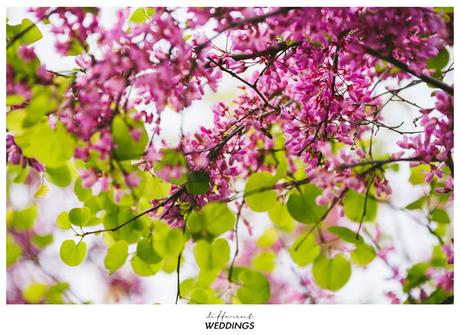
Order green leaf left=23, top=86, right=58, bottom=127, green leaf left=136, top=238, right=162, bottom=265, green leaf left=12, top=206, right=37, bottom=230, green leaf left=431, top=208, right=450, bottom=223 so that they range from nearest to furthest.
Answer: green leaf left=23, top=86, right=58, bottom=127
green leaf left=136, top=238, right=162, bottom=265
green leaf left=431, top=208, right=450, bottom=223
green leaf left=12, top=206, right=37, bottom=230

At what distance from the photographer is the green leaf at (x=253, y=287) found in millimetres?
693

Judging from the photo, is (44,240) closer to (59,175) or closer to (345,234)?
(59,175)

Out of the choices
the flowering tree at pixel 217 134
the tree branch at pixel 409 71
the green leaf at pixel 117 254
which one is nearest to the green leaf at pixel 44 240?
the flowering tree at pixel 217 134

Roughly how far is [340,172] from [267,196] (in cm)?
11

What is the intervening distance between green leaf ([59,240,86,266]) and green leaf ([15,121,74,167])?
0.20m

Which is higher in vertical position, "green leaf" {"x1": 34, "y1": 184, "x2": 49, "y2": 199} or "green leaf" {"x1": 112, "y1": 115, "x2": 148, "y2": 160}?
"green leaf" {"x1": 34, "y1": 184, "x2": 49, "y2": 199}

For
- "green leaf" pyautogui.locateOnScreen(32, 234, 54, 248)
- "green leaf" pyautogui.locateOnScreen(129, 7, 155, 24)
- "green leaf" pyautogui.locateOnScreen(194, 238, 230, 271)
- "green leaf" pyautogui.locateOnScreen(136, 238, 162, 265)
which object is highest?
"green leaf" pyautogui.locateOnScreen(129, 7, 155, 24)

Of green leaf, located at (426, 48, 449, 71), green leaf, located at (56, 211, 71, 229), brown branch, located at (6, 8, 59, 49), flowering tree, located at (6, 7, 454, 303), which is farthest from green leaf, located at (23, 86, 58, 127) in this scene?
green leaf, located at (426, 48, 449, 71)

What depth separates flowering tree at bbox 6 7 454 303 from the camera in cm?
64

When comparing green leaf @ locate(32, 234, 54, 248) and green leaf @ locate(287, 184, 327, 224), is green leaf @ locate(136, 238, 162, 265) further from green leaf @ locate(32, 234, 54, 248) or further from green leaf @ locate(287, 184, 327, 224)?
green leaf @ locate(32, 234, 54, 248)

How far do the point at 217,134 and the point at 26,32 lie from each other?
361 mm

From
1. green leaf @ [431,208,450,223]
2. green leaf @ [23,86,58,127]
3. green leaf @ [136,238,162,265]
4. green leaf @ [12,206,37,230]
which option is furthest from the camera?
green leaf @ [12,206,37,230]

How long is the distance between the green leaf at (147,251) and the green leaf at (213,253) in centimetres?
8

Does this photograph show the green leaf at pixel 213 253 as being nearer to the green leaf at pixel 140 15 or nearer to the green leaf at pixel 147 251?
the green leaf at pixel 147 251
